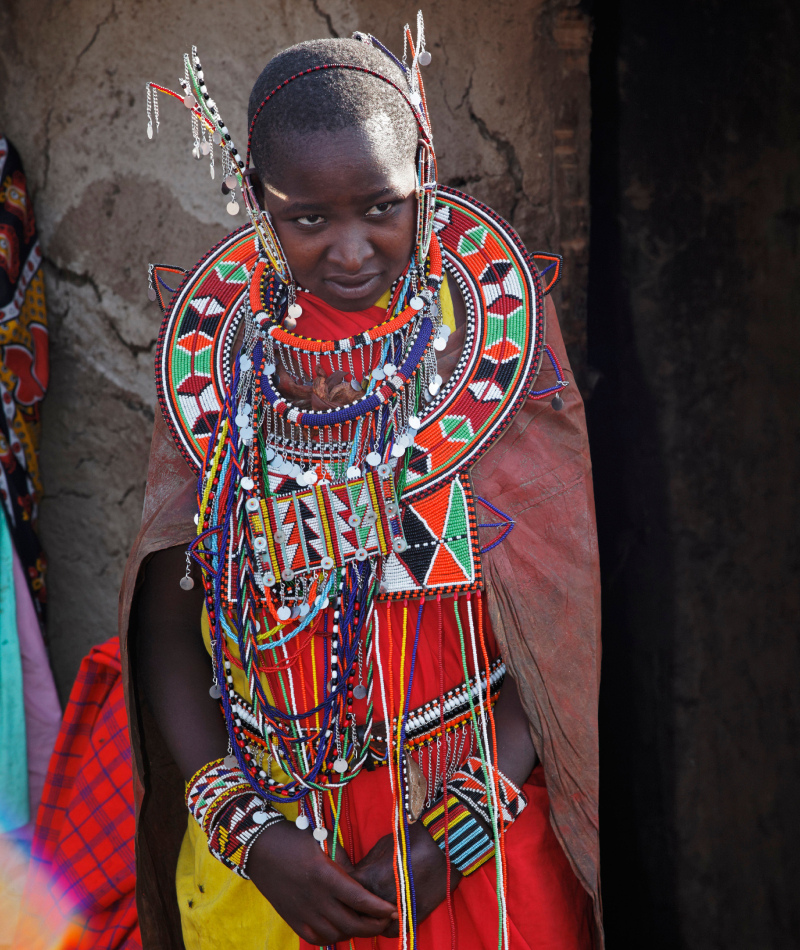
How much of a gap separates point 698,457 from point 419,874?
3.70 feet

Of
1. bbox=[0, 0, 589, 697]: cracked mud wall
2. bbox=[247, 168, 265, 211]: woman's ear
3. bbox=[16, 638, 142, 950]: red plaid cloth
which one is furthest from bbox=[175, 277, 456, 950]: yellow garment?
bbox=[0, 0, 589, 697]: cracked mud wall

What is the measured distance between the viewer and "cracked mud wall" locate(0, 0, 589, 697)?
218 centimetres

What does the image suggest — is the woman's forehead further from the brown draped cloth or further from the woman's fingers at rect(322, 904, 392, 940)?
the woman's fingers at rect(322, 904, 392, 940)

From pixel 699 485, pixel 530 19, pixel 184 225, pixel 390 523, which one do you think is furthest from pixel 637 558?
pixel 184 225

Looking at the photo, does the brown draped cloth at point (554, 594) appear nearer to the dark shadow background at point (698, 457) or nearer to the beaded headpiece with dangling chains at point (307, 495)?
the beaded headpiece with dangling chains at point (307, 495)

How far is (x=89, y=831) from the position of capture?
194 centimetres

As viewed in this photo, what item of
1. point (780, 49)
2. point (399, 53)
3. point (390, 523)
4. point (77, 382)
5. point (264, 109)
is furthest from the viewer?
point (77, 382)

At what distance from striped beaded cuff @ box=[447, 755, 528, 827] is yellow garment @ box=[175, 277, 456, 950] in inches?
11.8

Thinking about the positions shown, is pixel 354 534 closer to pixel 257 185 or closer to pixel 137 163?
pixel 257 185

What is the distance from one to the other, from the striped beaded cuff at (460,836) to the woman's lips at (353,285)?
0.79 metres

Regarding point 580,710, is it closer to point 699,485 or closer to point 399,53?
point 699,485

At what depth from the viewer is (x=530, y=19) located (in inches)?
83.6

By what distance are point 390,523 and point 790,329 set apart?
3.24 ft

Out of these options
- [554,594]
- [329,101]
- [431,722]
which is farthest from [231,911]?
[329,101]
